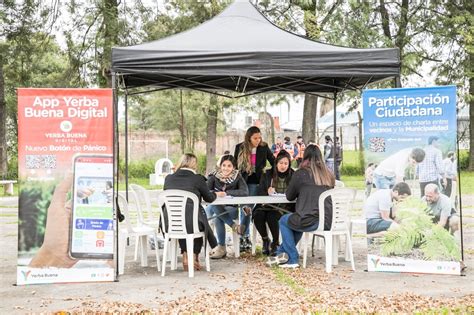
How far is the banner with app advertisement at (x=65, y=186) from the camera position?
6410mm

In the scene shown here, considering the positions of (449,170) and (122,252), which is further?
(122,252)

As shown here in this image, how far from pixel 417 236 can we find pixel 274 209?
1774mm

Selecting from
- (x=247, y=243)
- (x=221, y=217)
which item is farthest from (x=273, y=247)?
(x=221, y=217)

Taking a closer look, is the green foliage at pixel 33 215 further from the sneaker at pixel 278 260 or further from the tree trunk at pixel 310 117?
the tree trunk at pixel 310 117

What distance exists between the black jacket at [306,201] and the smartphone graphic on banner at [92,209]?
1.94 metres

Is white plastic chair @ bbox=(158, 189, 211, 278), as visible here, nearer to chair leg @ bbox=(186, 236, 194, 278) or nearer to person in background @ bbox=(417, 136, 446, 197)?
chair leg @ bbox=(186, 236, 194, 278)

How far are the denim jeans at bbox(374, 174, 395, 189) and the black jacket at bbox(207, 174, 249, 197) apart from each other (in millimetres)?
1637

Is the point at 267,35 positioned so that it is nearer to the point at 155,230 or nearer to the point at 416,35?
the point at 155,230

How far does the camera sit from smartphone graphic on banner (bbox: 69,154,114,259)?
21.3 ft

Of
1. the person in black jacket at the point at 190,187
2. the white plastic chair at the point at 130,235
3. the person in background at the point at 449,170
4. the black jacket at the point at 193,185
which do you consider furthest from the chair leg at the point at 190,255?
the person in background at the point at 449,170

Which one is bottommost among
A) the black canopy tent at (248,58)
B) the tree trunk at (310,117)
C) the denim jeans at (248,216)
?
the denim jeans at (248,216)

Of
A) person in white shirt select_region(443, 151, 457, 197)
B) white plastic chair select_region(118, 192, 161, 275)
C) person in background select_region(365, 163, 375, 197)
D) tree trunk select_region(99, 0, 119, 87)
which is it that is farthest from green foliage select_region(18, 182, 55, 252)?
tree trunk select_region(99, 0, 119, 87)

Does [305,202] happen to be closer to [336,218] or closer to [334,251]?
[336,218]

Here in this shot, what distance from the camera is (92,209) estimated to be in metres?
6.54
